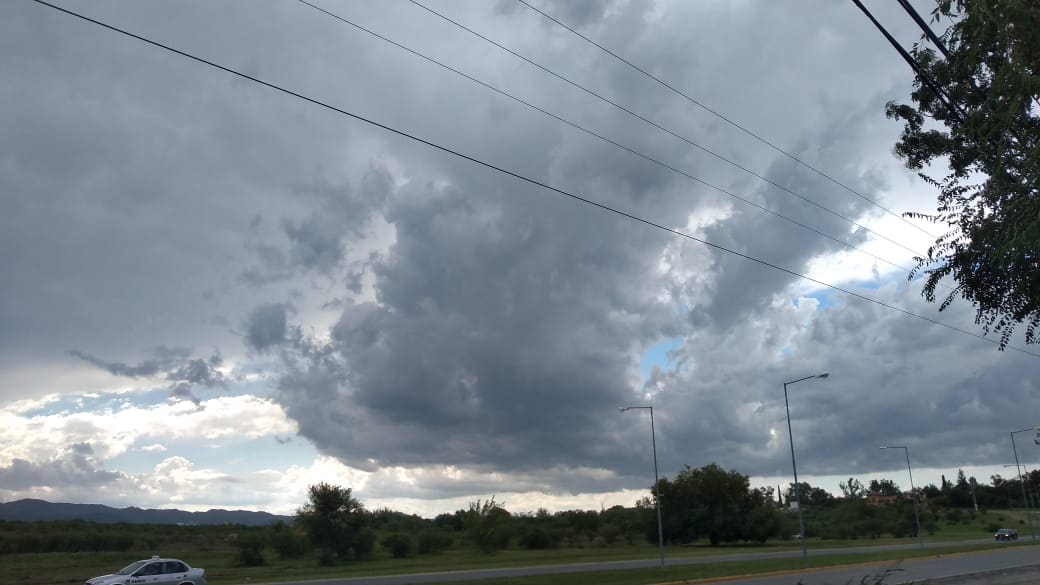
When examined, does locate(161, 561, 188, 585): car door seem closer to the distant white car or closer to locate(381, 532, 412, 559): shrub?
the distant white car

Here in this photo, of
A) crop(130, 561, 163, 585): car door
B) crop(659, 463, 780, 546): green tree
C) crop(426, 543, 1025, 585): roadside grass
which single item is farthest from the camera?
crop(659, 463, 780, 546): green tree

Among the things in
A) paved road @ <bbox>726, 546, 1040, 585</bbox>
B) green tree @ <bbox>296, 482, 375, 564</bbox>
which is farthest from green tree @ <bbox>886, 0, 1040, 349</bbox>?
green tree @ <bbox>296, 482, 375, 564</bbox>

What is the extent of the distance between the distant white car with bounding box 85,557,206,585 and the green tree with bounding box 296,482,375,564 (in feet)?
141

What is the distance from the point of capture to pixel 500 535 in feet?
266

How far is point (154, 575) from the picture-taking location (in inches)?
1150

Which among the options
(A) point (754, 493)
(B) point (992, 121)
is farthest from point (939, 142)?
(A) point (754, 493)

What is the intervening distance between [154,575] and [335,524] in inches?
1795

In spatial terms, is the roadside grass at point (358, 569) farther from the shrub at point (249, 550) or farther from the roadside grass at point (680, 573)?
the shrub at point (249, 550)

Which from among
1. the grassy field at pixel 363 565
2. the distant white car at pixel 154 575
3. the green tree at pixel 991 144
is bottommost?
the grassy field at pixel 363 565

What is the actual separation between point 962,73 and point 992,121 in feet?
7.42

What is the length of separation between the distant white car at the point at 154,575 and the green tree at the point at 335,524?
42953mm

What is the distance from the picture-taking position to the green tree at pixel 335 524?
238ft

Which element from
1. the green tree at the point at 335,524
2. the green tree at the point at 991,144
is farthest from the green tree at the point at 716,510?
the green tree at the point at 991,144

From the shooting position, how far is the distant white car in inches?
1114
